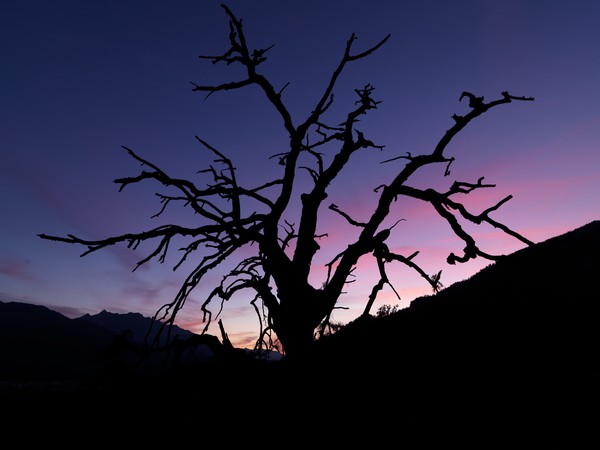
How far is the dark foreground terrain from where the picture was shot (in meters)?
3.03

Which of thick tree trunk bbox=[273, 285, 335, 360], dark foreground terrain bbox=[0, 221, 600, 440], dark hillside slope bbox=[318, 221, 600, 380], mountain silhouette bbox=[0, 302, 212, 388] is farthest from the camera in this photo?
mountain silhouette bbox=[0, 302, 212, 388]

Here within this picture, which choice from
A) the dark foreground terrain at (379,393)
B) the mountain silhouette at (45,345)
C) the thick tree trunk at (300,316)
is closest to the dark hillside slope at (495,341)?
the dark foreground terrain at (379,393)

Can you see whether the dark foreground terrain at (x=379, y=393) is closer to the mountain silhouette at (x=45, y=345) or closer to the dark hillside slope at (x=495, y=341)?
the dark hillside slope at (x=495, y=341)

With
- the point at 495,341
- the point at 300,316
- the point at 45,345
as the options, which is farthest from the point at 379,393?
the point at 45,345

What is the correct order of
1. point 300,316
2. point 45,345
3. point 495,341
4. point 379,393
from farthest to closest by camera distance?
1. point 45,345
2. point 495,341
3. point 300,316
4. point 379,393

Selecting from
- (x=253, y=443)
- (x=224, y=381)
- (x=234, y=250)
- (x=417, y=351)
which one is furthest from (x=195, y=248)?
(x=417, y=351)

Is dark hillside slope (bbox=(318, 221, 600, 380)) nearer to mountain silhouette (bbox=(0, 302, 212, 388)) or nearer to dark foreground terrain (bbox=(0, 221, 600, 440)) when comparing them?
dark foreground terrain (bbox=(0, 221, 600, 440))

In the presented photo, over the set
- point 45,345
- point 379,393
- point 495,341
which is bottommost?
point 379,393

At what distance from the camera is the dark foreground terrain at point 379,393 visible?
3.03 metres

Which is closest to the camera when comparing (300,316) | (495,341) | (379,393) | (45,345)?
(379,393)

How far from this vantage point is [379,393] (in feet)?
12.2

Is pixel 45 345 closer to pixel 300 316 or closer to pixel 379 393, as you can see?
Result: pixel 300 316

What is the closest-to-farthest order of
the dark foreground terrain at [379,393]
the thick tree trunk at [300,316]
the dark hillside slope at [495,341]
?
1. the dark foreground terrain at [379,393]
2. the dark hillside slope at [495,341]
3. the thick tree trunk at [300,316]

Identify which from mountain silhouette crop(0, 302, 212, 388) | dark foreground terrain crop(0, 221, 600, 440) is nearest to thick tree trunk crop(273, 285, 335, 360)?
dark foreground terrain crop(0, 221, 600, 440)
